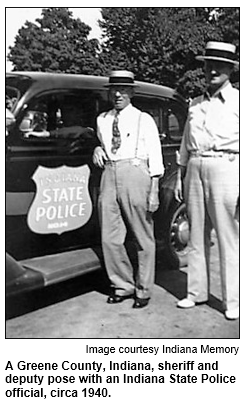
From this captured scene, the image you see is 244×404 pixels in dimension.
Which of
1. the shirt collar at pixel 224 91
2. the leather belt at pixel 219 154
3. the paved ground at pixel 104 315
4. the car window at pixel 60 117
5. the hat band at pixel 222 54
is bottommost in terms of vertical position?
the paved ground at pixel 104 315

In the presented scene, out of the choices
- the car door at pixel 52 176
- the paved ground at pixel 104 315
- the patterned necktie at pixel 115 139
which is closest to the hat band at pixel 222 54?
the patterned necktie at pixel 115 139

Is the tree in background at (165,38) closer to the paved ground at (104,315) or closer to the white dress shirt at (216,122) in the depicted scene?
the white dress shirt at (216,122)

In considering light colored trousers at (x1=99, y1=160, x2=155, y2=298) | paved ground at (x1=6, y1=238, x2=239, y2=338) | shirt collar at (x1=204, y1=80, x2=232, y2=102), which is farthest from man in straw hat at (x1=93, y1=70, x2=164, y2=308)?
shirt collar at (x1=204, y1=80, x2=232, y2=102)

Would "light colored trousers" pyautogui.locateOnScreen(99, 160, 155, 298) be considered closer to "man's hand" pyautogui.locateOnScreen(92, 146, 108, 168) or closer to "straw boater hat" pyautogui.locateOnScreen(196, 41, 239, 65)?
"man's hand" pyautogui.locateOnScreen(92, 146, 108, 168)

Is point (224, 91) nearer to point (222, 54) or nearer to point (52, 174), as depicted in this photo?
point (222, 54)

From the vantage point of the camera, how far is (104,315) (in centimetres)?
290

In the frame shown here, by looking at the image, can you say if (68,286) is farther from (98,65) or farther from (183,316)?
(98,65)

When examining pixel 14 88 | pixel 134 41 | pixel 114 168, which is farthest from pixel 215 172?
pixel 14 88

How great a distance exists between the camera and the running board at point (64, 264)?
9.29ft

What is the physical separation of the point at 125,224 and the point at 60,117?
0.59m

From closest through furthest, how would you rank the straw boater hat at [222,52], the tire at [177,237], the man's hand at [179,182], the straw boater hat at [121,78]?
the straw boater hat at [222,52], the straw boater hat at [121,78], the man's hand at [179,182], the tire at [177,237]

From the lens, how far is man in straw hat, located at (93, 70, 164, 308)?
2854mm
